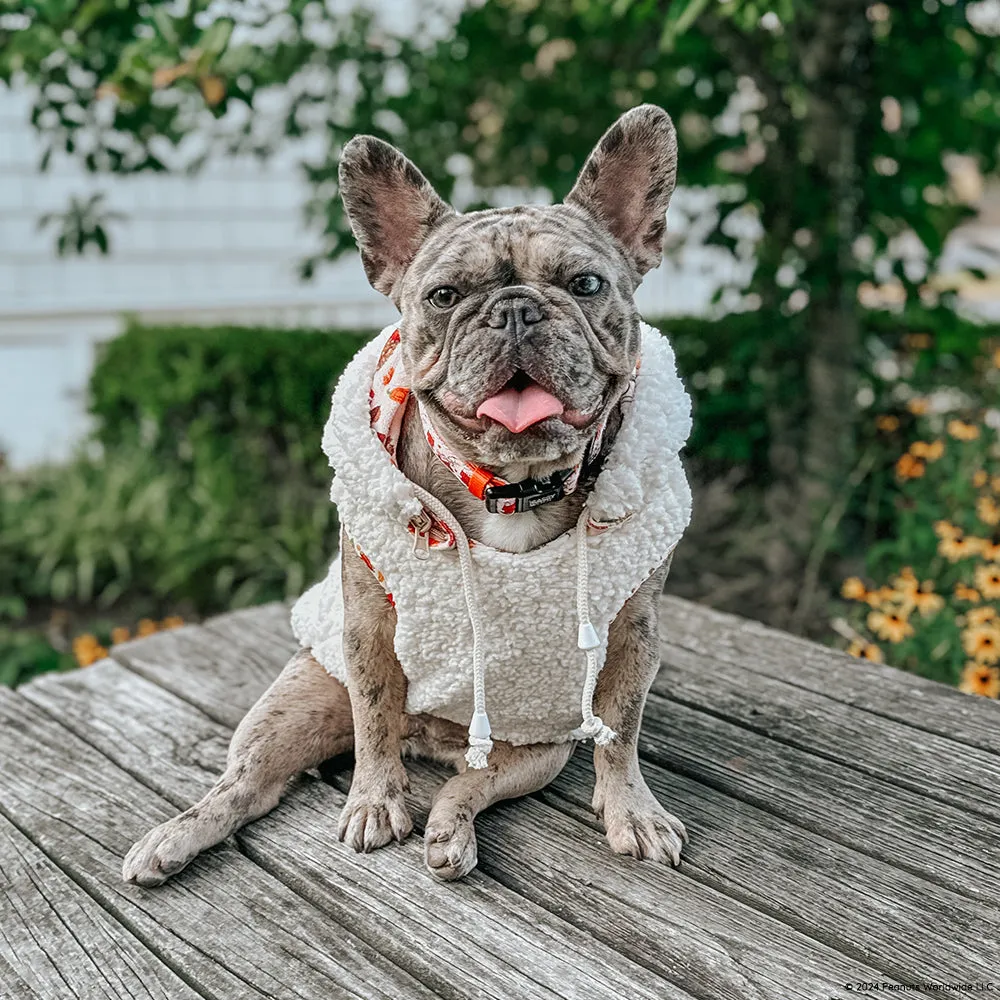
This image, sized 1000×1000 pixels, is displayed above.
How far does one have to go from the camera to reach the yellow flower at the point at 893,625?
3.58 metres

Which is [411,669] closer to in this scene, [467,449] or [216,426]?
[467,449]

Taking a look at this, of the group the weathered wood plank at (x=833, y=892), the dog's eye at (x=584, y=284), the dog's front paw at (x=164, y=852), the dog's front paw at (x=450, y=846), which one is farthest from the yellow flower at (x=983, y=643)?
the dog's front paw at (x=164, y=852)

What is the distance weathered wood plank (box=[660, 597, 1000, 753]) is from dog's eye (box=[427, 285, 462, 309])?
5.19 feet

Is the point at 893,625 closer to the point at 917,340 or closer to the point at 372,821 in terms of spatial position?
the point at 372,821

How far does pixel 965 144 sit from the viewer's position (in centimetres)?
450

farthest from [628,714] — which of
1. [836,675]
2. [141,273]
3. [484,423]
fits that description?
[141,273]

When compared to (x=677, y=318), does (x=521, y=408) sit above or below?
above

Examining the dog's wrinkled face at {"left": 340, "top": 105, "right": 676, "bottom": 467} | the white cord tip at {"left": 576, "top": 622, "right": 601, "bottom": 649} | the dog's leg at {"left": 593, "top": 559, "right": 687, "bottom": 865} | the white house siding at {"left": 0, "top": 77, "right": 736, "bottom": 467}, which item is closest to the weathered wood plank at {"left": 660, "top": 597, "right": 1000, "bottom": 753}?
the dog's leg at {"left": 593, "top": 559, "right": 687, "bottom": 865}

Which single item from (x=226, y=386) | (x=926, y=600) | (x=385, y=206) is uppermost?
(x=385, y=206)

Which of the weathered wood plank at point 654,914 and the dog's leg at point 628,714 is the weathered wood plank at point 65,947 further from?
the dog's leg at point 628,714

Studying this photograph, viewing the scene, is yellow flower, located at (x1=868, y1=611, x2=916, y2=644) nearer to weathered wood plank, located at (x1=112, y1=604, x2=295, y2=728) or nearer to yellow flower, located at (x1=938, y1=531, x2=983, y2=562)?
yellow flower, located at (x1=938, y1=531, x2=983, y2=562)

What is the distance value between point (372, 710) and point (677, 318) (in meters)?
4.12

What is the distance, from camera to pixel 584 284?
2074mm

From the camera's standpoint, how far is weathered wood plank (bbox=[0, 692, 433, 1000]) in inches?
75.3
